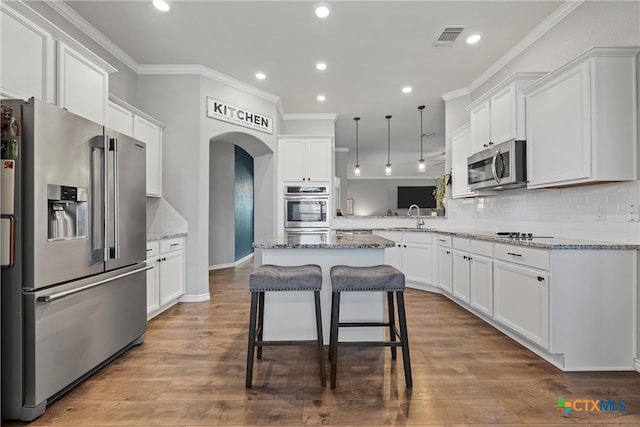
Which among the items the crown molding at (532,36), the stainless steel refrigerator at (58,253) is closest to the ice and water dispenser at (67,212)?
the stainless steel refrigerator at (58,253)

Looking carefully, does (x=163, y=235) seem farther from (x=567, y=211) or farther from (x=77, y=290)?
(x=567, y=211)

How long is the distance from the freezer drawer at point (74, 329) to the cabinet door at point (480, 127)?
3.61 metres

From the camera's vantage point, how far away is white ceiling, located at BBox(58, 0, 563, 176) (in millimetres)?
2908

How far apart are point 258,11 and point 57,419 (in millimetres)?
3303

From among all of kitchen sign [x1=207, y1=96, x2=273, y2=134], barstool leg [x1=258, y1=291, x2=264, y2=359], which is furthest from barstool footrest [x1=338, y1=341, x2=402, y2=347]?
kitchen sign [x1=207, y1=96, x2=273, y2=134]

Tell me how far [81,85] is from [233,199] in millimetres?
4446

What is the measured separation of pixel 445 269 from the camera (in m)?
4.10

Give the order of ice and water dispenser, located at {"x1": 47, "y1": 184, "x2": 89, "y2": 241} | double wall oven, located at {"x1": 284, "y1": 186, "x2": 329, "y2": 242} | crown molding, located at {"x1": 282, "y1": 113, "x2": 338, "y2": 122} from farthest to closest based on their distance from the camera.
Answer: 1. crown molding, located at {"x1": 282, "y1": 113, "x2": 338, "y2": 122}
2. double wall oven, located at {"x1": 284, "y1": 186, "x2": 329, "y2": 242}
3. ice and water dispenser, located at {"x1": 47, "y1": 184, "x2": 89, "y2": 241}

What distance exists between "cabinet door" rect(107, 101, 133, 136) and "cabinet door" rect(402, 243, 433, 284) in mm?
3783

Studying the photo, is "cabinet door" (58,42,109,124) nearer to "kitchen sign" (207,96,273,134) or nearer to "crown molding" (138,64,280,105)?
"crown molding" (138,64,280,105)

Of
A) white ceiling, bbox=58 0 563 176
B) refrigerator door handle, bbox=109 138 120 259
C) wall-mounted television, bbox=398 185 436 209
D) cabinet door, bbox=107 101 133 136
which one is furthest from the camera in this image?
wall-mounted television, bbox=398 185 436 209

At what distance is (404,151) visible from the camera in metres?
9.56

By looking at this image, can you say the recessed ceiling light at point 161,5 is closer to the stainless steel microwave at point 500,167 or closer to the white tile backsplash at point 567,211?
the stainless steel microwave at point 500,167

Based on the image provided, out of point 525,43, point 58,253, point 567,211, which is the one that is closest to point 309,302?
point 58,253
